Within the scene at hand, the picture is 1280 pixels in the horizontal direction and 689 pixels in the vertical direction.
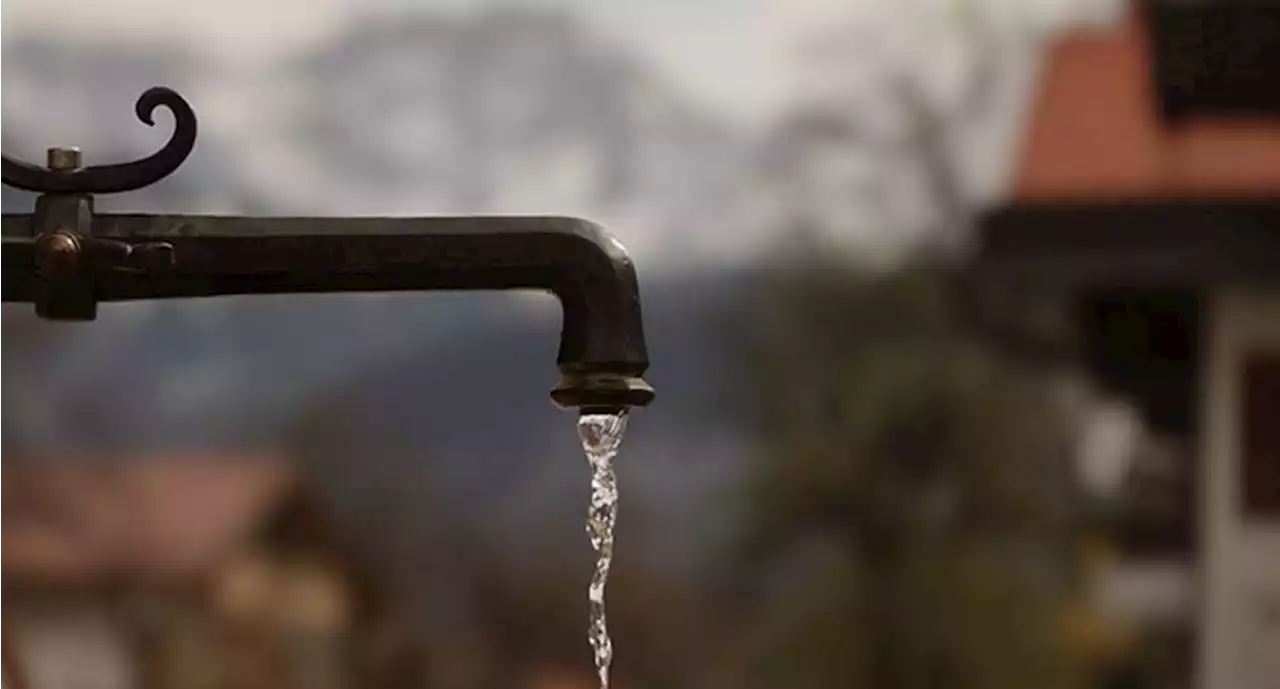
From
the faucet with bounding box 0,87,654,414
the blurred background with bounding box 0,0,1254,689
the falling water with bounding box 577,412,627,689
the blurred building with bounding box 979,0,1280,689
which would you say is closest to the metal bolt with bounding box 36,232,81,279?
the faucet with bounding box 0,87,654,414

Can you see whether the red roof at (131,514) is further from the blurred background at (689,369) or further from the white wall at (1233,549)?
the white wall at (1233,549)

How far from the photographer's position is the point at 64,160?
396 millimetres

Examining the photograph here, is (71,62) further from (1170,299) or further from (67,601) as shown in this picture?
(1170,299)

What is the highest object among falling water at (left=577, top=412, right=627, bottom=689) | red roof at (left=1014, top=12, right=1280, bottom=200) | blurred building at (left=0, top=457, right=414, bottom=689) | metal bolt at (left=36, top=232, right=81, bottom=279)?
red roof at (left=1014, top=12, right=1280, bottom=200)

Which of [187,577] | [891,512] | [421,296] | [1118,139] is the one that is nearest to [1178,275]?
[1118,139]

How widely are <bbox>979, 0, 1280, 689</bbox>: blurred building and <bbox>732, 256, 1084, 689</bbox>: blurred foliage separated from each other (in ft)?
0.21

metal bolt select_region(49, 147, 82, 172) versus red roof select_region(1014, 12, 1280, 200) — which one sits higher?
red roof select_region(1014, 12, 1280, 200)

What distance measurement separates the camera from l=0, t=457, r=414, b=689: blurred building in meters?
1.17

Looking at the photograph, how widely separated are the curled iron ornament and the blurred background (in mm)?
810

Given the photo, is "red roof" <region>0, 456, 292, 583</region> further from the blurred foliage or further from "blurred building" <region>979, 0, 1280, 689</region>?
"blurred building" <region>979, 0, 1280, 689</region>

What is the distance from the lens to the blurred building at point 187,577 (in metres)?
1.17

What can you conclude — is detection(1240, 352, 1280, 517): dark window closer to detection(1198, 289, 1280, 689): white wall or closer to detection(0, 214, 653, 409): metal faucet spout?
detection(1198, 289, 1280, 689): white wall

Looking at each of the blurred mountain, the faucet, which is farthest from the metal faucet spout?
→ the blurred mountain

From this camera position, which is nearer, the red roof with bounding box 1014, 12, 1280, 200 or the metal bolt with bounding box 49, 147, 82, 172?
the metal bolt with bounding box 49, 147, 82, 172
